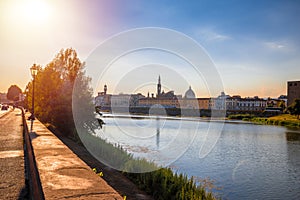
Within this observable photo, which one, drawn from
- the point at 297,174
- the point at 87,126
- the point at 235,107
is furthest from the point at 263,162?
the point at 235,107

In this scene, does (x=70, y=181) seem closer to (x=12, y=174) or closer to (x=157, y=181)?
(x=12, y=174)

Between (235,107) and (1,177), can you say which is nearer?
(1,177)

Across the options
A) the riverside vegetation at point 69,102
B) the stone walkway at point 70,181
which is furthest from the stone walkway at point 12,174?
the riverside vegetation at point 69,102

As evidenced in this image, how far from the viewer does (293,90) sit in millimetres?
108438

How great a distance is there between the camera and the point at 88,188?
11.8ft

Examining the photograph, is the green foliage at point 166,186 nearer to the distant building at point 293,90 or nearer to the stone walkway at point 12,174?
the stone walkway at point 12,174

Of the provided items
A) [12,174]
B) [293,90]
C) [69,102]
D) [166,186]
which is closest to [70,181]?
[12,174]

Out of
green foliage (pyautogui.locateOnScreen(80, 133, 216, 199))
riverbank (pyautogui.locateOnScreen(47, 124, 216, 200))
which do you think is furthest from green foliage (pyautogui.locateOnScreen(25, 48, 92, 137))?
riverbank (pyautogui.locateOnScreen(47, 124, 216, 200))

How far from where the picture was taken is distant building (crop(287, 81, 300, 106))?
10632 cm

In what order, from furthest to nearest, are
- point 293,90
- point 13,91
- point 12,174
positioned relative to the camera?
point 13,91 → point 293,90 → point 12,174

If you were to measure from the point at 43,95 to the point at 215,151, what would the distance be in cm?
1754

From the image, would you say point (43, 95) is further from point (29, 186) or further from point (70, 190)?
point (70, 190)

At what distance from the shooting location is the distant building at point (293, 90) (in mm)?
106319

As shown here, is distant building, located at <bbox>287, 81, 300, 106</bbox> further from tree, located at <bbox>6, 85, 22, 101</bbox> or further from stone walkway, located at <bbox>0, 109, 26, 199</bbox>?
tree, located at <bbox>6, 85, 22, 101</bbox>
